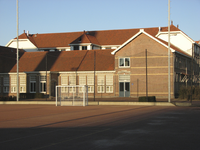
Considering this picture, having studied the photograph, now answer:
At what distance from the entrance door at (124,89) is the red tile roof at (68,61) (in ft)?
11.5

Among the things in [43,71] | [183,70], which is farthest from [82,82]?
[183,70]

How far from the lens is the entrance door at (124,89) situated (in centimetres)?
4859

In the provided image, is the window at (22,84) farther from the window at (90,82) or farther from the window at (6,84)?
the window at (90,82)

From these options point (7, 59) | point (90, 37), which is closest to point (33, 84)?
point (7, 59)

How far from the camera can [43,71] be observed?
52625 millimetres

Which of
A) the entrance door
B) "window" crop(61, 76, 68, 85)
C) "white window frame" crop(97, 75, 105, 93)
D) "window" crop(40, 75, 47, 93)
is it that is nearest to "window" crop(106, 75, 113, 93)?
"white window frame" crop(97, 75, 105, 93)

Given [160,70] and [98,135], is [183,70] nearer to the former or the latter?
[160,70]

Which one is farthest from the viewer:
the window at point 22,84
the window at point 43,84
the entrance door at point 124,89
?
the window at point 22,84

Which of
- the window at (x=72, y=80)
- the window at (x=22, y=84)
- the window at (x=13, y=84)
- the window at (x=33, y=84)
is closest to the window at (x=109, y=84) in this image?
the window at (x=72, y=80)

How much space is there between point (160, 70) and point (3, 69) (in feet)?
93.3

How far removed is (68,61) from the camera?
5534 cm

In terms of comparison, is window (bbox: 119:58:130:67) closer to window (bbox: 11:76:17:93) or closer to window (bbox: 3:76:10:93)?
window (bbox: 11:76:17:93)

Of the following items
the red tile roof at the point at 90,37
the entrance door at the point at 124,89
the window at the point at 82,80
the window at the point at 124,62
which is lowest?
the entrance door at the point at 124,89

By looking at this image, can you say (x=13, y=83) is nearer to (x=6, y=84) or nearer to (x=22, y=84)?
(x=6, y=84)
